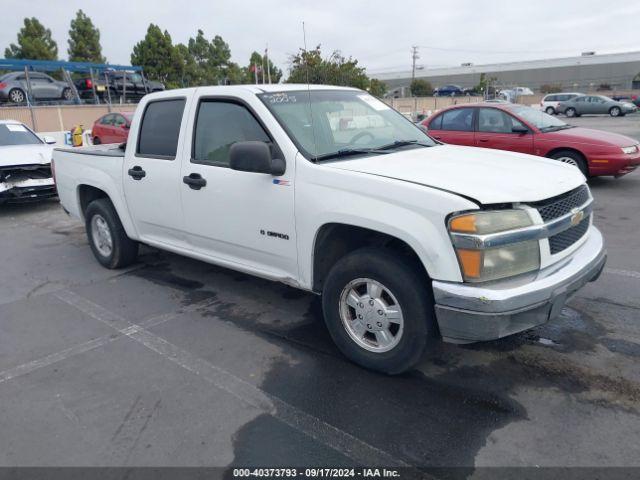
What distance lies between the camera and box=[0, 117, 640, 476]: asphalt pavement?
2.79 metres

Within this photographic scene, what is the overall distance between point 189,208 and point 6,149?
669 centimetres

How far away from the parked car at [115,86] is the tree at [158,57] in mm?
12255

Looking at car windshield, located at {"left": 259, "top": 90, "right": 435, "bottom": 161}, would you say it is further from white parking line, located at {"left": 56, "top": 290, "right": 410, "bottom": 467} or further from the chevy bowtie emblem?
white parking line, located at {"left": 56, "top": 290, "right": 410, "bottom": 467}

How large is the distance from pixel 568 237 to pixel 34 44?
40656mm

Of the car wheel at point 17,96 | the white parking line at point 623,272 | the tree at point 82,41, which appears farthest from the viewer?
the tree at point 82,41

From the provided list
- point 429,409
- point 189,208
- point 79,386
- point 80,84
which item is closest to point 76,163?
point 189,208

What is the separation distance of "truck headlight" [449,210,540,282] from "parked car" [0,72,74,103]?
77.2 feet

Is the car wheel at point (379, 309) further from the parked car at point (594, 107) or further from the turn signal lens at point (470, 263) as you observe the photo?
the parked car at point (594, 107)

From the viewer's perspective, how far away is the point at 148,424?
Answer: 3.06 metres

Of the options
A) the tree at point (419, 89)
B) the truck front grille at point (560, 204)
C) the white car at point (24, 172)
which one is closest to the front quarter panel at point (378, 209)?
the truck front grille at point (560, 204)

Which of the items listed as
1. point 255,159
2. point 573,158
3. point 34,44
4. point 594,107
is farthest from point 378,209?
point 34,44

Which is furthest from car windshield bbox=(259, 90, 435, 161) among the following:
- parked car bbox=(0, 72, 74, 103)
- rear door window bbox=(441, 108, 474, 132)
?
parked car bbox=(0, 72, 74, 103)

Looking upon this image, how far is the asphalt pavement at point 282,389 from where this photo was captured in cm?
279

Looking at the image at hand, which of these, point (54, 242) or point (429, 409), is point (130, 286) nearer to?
point (54, 242)
